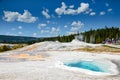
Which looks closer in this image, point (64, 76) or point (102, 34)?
point (64, 76)

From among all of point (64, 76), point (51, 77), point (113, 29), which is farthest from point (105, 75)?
point (113, 29)

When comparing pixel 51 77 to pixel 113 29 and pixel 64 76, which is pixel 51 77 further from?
pixel 113 29

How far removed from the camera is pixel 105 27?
168000mm

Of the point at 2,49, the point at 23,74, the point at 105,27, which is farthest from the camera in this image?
the point at 105,27

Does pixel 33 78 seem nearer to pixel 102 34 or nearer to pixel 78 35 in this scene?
pixel 102 34

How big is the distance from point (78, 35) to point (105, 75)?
150 meters

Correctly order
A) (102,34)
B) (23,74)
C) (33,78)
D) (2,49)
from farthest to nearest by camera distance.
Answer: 1. (102,34)
2. (2,49)
3. (23,74)
4. (33,78)

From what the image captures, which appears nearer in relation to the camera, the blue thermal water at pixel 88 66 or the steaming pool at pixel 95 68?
the steaming pool at pixel 95 68

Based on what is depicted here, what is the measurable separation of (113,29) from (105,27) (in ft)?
32.0

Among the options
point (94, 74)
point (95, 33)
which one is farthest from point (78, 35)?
point (94, 74)

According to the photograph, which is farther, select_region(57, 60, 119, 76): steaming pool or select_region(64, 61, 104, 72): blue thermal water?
select_region(64, 61, 104, 72): blue thermal water

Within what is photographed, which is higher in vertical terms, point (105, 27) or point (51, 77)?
point (105, 27)

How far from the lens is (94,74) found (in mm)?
22297

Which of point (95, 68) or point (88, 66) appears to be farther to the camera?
point (88, 66)
